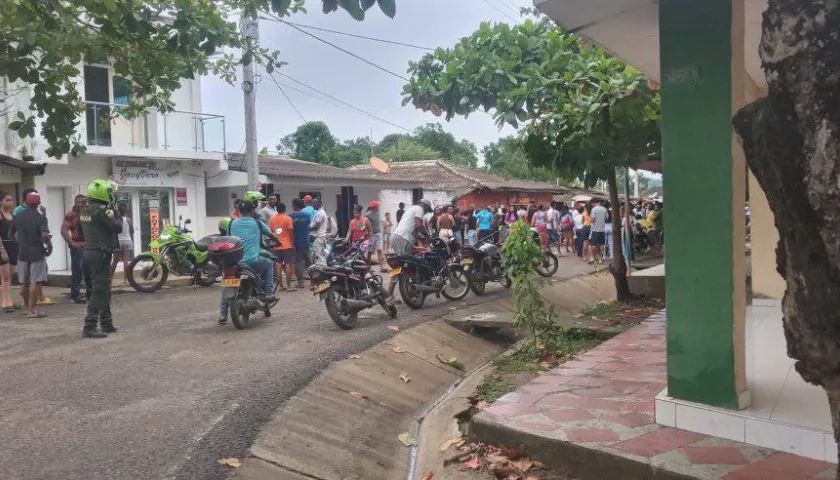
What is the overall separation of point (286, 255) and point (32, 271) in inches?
159

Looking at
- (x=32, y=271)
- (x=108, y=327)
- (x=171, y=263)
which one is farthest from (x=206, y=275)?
(x=108, y=327)

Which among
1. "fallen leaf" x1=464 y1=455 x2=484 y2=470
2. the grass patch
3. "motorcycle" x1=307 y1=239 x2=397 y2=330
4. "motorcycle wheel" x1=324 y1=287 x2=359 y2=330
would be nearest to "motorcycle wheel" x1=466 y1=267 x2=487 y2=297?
"motorcycle" x1=307 y1=239 x2=397 y2=330

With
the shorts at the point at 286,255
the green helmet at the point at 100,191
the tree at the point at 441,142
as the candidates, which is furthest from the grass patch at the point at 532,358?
the tree at the point at 441,142

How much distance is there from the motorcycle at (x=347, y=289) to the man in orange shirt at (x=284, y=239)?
3075 mm

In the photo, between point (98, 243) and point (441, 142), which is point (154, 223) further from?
point (441, 142)

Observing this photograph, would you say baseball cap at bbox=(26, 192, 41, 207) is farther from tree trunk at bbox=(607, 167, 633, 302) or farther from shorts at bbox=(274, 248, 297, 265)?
tree trunk at bbox=(607, 167, 633, 302)

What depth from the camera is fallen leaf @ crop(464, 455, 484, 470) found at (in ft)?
13.5

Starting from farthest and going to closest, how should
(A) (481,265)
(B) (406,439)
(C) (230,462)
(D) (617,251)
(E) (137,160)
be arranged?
(E) (137,160) → (A) (481,265) → (D) (617,251) → (B) (406,439) → (C) (230,462)

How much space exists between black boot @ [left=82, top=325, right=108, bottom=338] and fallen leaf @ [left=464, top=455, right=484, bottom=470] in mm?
5233

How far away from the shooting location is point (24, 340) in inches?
295

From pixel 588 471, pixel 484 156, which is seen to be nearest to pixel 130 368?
pixel 588 471

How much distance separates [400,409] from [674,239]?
10.2ft

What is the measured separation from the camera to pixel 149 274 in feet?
39.2

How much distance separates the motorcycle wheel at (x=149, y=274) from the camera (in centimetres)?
1162
